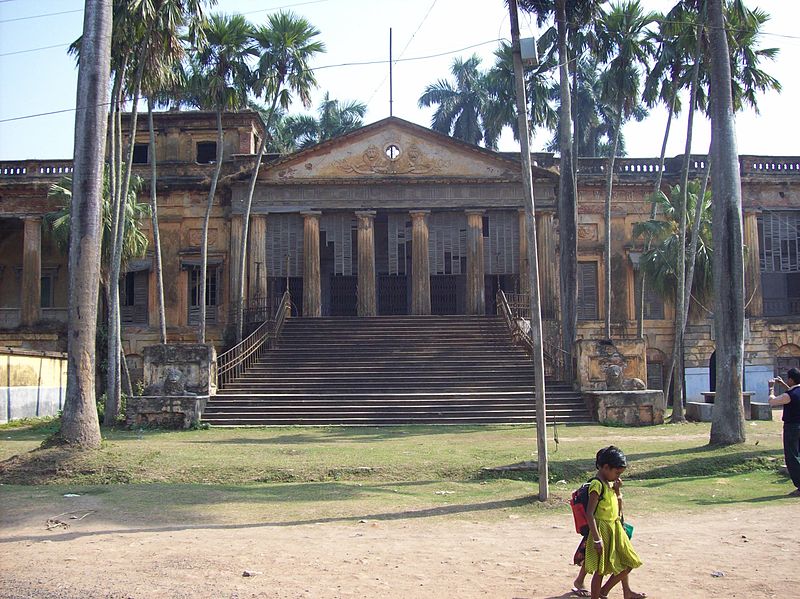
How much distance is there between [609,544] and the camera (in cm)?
587

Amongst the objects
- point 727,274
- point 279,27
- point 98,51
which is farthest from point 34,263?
point 727,274

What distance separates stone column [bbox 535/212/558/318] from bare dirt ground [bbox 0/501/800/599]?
2065cm

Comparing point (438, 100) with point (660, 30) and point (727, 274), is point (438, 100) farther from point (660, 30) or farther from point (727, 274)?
point (727, 274)

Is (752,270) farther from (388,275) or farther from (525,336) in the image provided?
(388,275)

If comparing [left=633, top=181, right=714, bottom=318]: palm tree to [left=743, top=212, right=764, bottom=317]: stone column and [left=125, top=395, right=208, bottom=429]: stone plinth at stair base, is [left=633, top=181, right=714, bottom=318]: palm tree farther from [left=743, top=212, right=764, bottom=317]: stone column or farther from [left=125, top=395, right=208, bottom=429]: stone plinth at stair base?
[left=125, top=395, right=208, bottom=429]: stone plinth at stair base

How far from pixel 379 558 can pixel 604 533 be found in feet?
7.00

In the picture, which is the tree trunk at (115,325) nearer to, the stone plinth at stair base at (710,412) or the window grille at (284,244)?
the window grille at (284,244)

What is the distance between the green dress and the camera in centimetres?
581

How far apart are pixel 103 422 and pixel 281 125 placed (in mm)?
34004

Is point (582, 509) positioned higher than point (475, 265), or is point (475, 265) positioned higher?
point (475, 265)

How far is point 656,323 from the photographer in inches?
1250

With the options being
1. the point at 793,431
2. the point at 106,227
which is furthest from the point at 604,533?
the point at 106,227

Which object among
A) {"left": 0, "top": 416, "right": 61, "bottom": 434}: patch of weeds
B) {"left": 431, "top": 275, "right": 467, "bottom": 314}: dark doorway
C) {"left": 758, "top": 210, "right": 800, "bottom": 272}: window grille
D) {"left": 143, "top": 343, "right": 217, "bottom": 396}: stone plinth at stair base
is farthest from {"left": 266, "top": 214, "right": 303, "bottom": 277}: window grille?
{"left": 758, "top": 210, "right": 800, "bottom": 272}: window grille

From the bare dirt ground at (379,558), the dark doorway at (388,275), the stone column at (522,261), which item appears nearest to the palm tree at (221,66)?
the dark doorway at (388,275)
